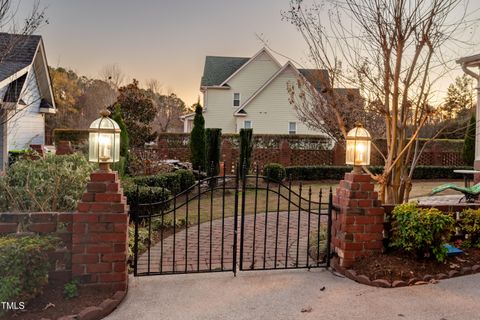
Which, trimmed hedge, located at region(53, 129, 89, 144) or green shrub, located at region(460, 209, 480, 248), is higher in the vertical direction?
trimmed hedge, located at region(53, 129, 89, 144)

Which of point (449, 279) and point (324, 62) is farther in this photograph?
point (324, 62)

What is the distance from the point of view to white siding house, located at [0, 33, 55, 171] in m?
9.97

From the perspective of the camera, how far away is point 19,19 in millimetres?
5742

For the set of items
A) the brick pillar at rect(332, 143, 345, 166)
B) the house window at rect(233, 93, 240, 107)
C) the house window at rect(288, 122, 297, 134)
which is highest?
the house window at rect(233, 93, 240, 107)

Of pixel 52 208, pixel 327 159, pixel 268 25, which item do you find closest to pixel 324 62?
pixel 268 25

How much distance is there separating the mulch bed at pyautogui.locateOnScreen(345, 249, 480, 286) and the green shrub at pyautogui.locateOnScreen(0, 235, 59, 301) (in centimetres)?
305

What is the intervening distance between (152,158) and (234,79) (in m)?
12.9

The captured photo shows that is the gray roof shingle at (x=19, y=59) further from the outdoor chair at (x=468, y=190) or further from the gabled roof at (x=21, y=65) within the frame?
the outdoor chair at (x=468, y=190)

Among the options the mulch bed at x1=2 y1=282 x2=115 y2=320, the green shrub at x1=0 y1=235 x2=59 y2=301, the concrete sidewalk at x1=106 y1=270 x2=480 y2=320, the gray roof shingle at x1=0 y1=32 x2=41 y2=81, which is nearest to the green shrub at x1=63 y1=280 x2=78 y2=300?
the mulch bed at x1=2 y1=282 x2=115 y2=320

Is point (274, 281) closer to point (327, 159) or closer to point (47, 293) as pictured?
point (47, 293)

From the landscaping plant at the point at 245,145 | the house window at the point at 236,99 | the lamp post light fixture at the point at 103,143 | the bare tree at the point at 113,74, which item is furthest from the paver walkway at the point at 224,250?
the bare tree at the point at 113,74

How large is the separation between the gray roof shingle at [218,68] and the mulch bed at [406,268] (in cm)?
2144

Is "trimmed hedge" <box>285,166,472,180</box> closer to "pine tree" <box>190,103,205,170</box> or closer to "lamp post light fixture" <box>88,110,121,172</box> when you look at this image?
"pine tree" <box>190,103,205,170</box>

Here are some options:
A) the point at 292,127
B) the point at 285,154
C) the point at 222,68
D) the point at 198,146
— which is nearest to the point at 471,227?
the point at 198,146
